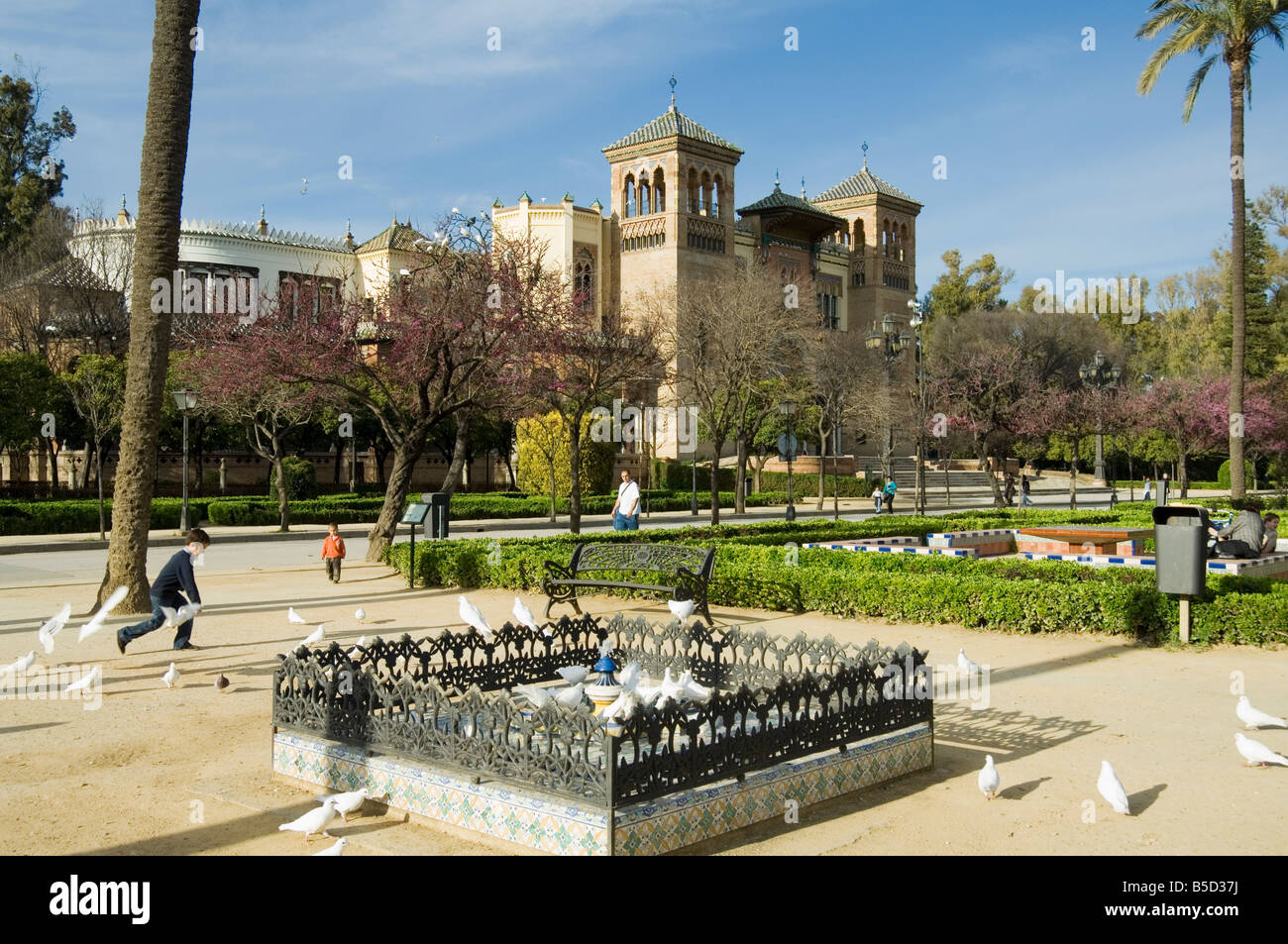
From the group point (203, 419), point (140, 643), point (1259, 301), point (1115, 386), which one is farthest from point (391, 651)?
point (1259, 301)

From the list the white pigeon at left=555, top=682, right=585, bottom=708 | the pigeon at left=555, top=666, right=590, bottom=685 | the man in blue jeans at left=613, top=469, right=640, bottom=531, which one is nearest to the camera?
the white pigeon at left=555, top=682, right=585, bottom=708

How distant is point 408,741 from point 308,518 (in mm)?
25412

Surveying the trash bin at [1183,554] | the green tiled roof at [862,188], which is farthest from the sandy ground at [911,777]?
the green tiled roof at [862,188]

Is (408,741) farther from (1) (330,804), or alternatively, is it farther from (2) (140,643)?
(2) (140,643)

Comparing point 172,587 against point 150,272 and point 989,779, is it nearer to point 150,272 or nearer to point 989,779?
point 150,272

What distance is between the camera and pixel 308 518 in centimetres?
2908

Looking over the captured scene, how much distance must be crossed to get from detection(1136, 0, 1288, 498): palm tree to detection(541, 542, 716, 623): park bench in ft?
51.9

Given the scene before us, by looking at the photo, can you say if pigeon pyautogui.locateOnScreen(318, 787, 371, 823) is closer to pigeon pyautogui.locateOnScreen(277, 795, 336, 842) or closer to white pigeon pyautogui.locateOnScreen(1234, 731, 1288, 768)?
pigeon pyautogui.locateOnScreen(277, 795, 336, 842)

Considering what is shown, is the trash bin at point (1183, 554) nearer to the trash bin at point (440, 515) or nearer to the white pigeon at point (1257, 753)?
the white pigeon at point (1257, 753)

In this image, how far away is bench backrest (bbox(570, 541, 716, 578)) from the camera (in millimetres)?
10773

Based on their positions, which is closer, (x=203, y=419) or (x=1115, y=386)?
→ (x=203, y=419)

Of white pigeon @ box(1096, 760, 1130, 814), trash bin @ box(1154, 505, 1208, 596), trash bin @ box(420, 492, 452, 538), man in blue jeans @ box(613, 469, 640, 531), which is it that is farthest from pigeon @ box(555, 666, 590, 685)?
trash bin @ box(420, 492, 452, 538)

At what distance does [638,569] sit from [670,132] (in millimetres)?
45095

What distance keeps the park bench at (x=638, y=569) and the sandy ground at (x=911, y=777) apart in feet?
4.98
